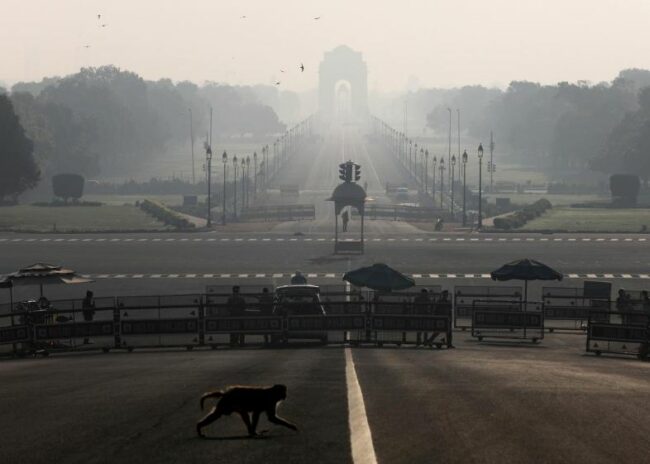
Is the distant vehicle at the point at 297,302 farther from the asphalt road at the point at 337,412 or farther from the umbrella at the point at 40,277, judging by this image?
the umbrella at the point at 40,277

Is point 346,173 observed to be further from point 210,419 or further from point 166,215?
point 210,419

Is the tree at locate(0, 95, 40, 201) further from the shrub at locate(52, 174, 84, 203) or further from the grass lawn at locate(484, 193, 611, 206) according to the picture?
the grass lawn at locate(484, 193, 611, 206)

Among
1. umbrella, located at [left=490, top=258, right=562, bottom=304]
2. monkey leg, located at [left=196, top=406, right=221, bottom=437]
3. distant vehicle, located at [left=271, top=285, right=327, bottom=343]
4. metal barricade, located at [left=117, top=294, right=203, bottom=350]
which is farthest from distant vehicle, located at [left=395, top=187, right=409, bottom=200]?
monkey leg, located at [left=196, top=406, right=221, bottom=437]

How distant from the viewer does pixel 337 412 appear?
15.0m

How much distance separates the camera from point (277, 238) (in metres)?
77.2

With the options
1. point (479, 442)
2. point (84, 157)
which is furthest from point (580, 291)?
point (84, 157)

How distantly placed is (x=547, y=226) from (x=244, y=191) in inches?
2166

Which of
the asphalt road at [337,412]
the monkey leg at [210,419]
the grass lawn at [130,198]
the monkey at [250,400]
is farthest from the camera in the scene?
the grass lawn at [130,198]

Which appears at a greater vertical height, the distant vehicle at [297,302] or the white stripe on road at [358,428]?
the white stripe on road at [358,428]

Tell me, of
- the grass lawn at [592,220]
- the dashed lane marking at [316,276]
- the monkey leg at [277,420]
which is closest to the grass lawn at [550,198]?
the grass lawn at [592,220]

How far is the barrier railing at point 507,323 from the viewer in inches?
1339

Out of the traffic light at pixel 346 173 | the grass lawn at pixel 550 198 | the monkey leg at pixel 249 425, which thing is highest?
the traffic light at pixel 346 173

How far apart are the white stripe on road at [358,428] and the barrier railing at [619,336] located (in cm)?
1208

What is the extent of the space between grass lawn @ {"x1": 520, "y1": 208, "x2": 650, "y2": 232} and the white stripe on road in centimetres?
6573
